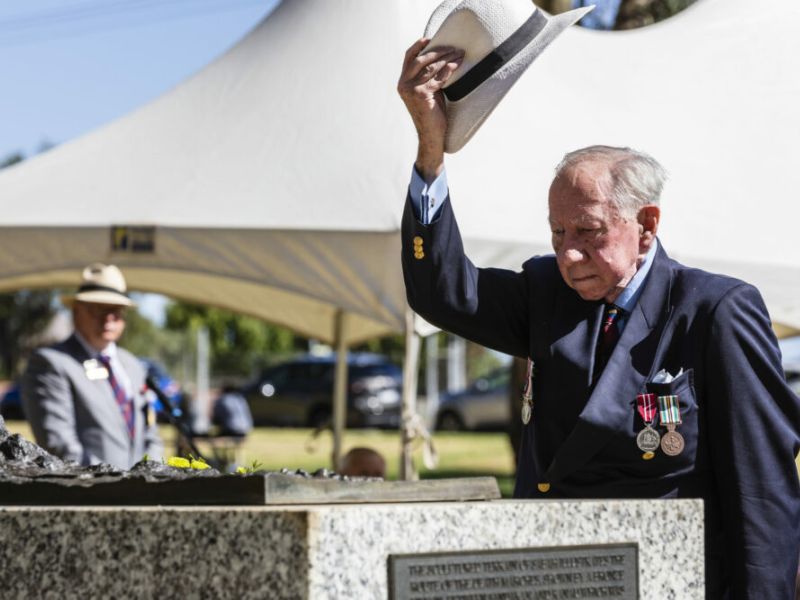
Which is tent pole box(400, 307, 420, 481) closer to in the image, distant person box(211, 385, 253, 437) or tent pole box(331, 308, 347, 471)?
tent pole box(331, 308, 347, 471)

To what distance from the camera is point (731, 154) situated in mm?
5809

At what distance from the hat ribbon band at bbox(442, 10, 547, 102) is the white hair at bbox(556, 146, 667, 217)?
0.23m

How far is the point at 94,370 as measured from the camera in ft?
18.1

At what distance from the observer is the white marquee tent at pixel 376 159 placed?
5.62 meters

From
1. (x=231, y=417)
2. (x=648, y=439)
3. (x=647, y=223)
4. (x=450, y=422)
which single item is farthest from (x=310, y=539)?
(x=450, y=422)

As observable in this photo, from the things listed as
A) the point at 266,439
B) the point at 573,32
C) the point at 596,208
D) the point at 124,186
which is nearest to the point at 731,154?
the point at 573,32

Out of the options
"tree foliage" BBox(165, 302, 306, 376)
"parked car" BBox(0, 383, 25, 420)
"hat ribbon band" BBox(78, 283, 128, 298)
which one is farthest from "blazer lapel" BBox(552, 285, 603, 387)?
"tree foliage" BBox(165, 302, 306, 376)

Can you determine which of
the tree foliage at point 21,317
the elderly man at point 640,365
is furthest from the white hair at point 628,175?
the tree foliage at point 21,317

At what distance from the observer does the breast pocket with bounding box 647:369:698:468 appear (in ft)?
8.30

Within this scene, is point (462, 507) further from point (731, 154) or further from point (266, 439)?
point (266, 439)

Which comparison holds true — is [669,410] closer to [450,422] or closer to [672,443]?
[672,443]

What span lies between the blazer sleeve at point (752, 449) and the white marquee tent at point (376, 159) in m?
2.86

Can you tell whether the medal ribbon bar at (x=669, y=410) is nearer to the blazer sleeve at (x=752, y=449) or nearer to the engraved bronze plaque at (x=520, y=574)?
the blazer sleeve at (x=752, y=449)

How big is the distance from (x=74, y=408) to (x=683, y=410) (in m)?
3.45
